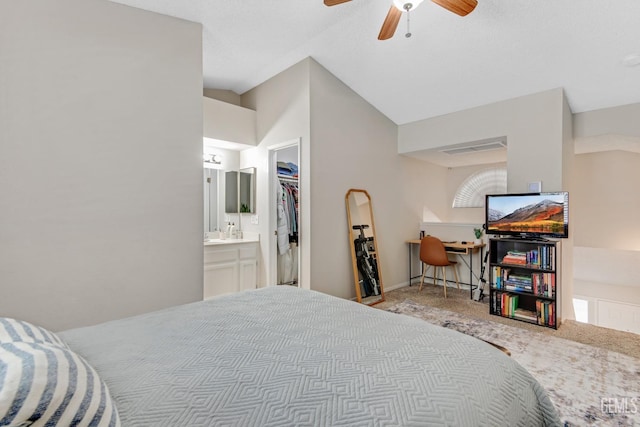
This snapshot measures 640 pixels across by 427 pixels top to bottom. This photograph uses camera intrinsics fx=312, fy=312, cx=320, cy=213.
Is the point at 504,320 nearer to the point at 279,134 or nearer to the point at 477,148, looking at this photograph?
the point at 477,148

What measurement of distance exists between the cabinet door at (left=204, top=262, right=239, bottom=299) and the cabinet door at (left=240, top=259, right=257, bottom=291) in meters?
0.09

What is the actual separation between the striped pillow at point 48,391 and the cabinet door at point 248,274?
10.5 ft

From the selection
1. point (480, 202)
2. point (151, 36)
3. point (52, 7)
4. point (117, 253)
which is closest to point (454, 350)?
point (117, 253)

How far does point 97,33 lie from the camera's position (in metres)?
2.32

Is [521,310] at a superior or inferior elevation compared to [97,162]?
inferior

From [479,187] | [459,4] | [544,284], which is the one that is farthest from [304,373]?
[479,187]

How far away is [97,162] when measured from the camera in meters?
2.29

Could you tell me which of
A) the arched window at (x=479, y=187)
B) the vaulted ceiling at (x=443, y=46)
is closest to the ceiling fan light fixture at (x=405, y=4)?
the vaulted ceiling at (x=443, y=46)

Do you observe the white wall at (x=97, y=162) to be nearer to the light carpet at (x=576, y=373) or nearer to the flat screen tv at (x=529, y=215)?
the light carpet at (x=576, y=373)

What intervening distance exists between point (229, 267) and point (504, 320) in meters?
3.15

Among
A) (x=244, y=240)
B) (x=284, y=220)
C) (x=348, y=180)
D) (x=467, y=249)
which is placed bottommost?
(x=467, y=249)

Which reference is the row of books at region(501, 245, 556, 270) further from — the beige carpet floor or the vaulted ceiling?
the vaulted ceiling

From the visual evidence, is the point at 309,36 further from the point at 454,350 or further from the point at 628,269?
the point at 628,269

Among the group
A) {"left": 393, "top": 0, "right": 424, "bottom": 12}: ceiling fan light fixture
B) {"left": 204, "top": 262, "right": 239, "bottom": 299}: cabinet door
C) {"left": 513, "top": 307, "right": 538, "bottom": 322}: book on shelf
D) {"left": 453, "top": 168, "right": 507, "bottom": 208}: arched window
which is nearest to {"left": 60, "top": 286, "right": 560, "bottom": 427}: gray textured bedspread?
{"left": 393, "top": 0, "right": 424, "bottom": 12}: ceiling fan light fixture
